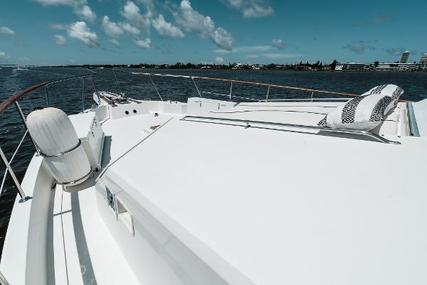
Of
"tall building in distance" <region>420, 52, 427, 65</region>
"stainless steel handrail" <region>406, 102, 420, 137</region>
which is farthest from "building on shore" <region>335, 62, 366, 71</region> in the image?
"stainless steel handrail" <region>406, 102, 420, 137</region>

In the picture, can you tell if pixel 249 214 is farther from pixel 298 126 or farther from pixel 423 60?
pixel 423 60

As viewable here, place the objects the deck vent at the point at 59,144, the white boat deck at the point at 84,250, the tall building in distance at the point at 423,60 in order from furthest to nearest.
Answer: the tall building in distance at the point at 423,60
the deck vent at the point at 59,144
the white boat deck at the point at 84,250

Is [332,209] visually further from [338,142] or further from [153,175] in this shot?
[153,175]

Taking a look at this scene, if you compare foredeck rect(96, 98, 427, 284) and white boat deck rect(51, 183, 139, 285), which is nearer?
foredeck rect(96, 98, 427, 284)

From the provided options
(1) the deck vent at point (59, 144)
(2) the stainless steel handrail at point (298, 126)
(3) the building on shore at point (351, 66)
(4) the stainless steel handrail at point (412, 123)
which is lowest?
(1) the deck vent at point (59, 144)

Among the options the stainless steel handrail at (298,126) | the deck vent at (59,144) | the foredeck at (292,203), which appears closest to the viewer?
the foredeck at (292,203)

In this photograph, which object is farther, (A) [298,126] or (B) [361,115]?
Answer: (A) [298,126]

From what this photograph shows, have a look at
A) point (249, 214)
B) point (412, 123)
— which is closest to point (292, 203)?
point (249, 214)

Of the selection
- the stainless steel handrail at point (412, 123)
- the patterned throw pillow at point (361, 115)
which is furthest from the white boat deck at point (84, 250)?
the stainless steel handrail at point (412, 123)

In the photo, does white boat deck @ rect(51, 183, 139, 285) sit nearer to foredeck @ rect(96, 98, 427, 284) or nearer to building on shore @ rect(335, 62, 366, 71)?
foredeck @ rect(96, 98, 427, 284)

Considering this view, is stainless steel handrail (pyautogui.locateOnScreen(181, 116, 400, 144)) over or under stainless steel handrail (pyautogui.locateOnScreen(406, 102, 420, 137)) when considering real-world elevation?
under

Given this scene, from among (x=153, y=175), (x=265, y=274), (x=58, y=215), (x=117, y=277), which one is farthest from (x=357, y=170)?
(x=58, y=215)

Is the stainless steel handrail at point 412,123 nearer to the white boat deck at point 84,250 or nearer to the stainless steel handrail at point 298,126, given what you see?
the stainless steel handrail at point 298,126

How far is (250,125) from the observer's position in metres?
2.34
